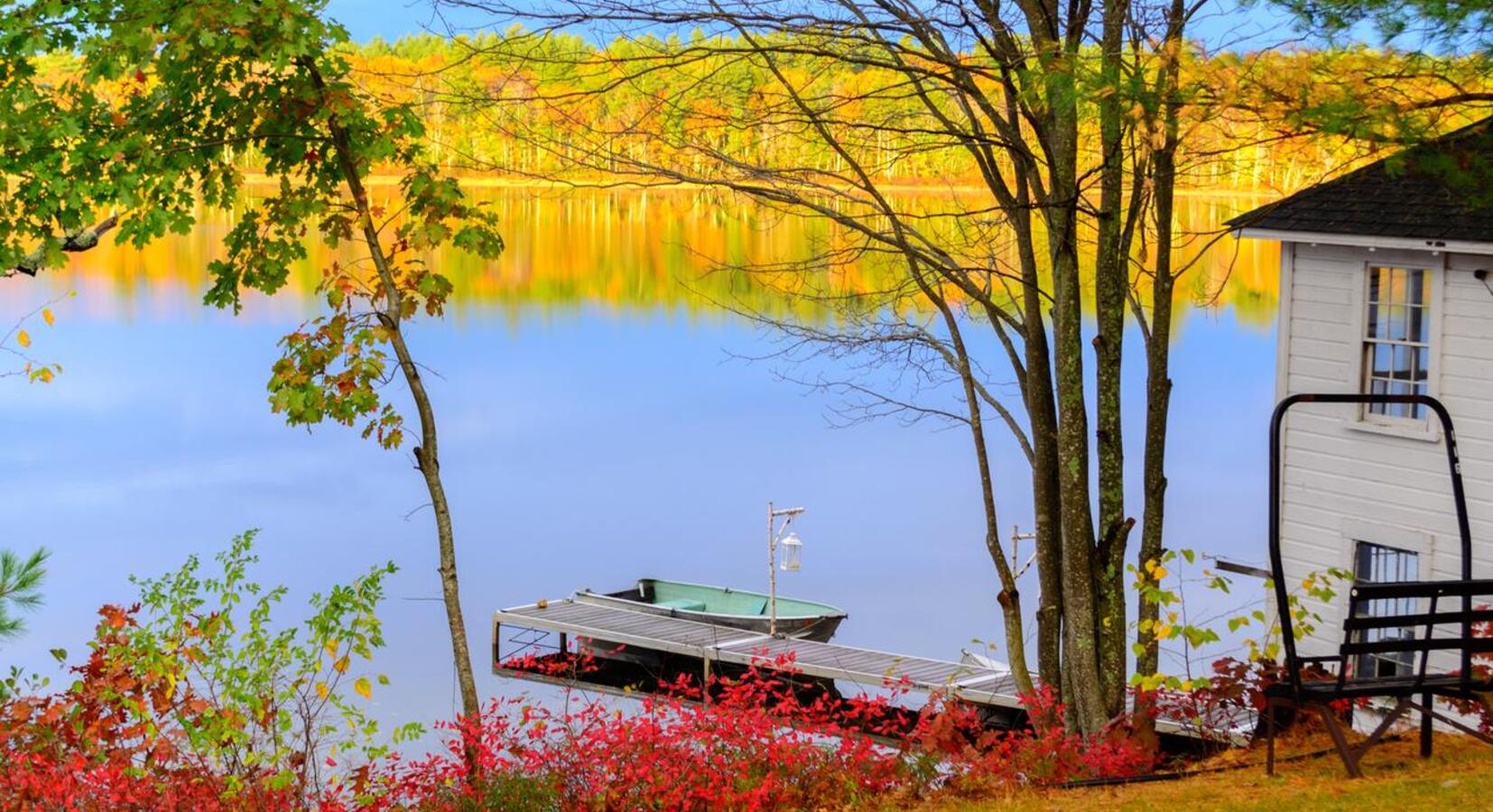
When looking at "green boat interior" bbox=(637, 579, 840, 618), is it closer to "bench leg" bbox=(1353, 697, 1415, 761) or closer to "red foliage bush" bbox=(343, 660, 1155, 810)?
"red foliage bush" bbox=(343, 660, 1155, 810)

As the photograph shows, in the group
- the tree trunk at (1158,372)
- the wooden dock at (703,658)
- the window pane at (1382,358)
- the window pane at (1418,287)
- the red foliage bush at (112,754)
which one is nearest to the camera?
the red foliage bush at (112,754)

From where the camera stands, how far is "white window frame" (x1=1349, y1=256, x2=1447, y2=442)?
16500mm

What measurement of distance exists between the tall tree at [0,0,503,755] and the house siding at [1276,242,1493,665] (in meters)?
9.54

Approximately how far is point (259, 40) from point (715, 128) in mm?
5400

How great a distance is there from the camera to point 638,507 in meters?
65.6

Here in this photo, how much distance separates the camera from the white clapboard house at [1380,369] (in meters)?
16.3

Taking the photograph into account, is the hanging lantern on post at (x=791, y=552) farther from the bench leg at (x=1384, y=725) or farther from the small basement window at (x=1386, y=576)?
the bench leg at (x=1384, y=725)

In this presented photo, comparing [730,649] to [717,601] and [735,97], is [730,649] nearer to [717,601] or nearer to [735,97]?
[717,601]

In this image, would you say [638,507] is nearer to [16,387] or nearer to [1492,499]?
[1492,499]

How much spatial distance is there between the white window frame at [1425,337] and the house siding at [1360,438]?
0.02 meters

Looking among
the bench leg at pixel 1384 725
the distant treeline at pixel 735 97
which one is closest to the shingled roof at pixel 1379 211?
the distant treeline at pixel 735 97

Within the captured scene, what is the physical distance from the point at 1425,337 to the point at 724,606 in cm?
2346

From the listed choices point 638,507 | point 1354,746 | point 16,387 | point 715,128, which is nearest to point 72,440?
point 16,387

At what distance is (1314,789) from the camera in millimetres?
9781
